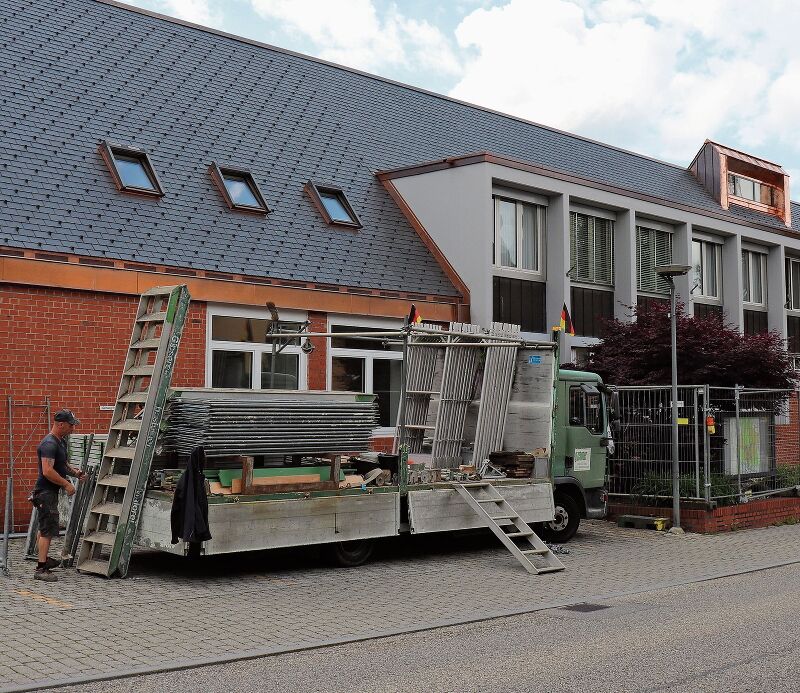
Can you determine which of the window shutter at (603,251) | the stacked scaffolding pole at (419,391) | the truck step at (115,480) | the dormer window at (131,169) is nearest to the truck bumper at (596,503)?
the stacked scaffolding pole at (419,391)

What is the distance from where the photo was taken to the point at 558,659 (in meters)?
7.44

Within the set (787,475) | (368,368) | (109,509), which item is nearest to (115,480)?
(109,509)

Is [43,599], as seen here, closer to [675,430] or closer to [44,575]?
[44,575]

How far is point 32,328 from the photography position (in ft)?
45.2

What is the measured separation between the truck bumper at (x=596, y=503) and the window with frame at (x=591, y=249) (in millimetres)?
7644

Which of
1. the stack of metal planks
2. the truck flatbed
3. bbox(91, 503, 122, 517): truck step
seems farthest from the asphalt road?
bbox(91, 503, 122, 517): truck step

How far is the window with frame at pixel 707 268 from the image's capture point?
26031mm

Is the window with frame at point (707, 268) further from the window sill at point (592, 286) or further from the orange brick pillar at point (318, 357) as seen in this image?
the orange brick pillar at point (318, 357)

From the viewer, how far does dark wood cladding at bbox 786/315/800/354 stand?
95.7 feet

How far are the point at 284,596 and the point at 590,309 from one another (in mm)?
13989

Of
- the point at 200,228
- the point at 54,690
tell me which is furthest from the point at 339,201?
the point at 54,690

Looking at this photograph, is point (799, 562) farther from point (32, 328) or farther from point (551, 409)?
point (32, 328)

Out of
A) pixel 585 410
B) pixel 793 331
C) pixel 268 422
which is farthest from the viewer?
pixel 793 331

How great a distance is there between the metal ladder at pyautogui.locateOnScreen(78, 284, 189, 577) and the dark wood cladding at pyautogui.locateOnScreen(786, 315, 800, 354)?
22.3 metres
